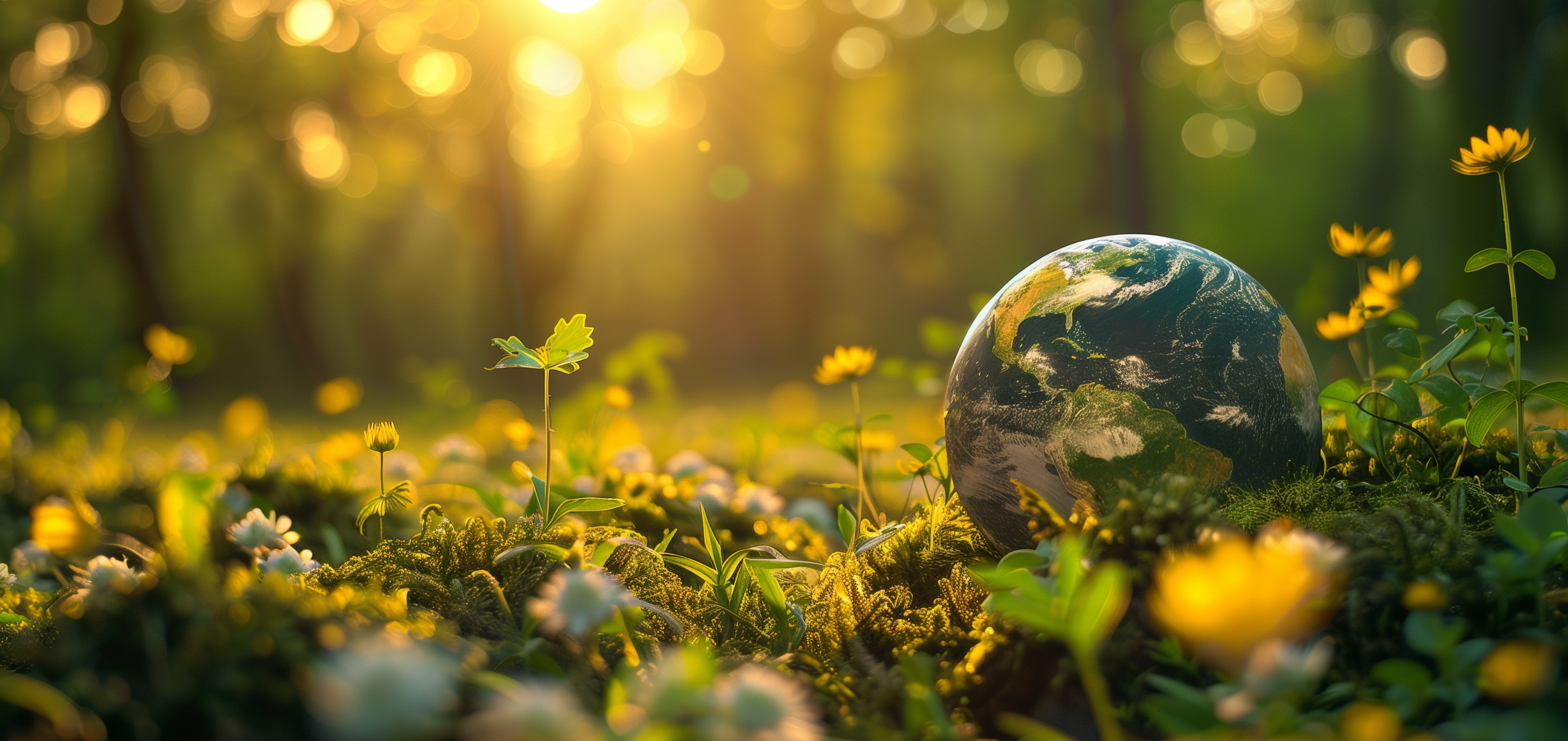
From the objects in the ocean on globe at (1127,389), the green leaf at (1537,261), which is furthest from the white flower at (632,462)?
the green leaf at (1537,261)

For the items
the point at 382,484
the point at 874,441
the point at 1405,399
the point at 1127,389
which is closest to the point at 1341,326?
the point at 1405,399

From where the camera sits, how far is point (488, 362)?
23.6m

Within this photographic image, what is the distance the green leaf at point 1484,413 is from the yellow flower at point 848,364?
6.23ft

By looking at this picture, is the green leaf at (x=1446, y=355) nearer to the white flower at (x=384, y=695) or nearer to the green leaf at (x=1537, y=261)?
the green leaf at (x=1537, y=261)

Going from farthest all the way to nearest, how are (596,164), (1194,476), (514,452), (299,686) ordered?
1. (596,164)
2. (514,452)
3. (1194,476)
4. (299,686)

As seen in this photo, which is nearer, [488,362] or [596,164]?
[596,164]

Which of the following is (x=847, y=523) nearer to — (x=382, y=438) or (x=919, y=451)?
(x=919, y=451)

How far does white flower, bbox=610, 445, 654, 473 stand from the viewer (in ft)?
13.0

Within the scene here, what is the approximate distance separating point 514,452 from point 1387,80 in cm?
1835

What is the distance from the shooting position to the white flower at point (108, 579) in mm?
1659

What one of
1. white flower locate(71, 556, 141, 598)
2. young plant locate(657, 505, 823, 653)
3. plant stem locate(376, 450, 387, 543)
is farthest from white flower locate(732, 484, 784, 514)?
white flower locate(71, 556, 141, 598)

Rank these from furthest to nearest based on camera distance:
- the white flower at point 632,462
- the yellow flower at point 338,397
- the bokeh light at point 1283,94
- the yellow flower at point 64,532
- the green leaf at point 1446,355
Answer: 1. the bokeh light at point 1283,94
2. the yellow flower at point 338,397
3. the white flower at point 632,462
4. the green leaf at point 1446,355
5. the yellow flower at point 64,532

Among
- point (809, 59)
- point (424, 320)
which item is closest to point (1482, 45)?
point (809, 59)

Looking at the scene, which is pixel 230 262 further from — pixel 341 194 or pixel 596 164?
pixel 596 164
